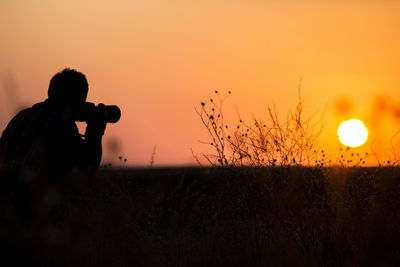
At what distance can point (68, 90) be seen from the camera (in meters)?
2.94

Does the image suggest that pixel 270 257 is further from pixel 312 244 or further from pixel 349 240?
pixel 349 240

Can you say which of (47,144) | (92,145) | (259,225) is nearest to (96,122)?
(92,145)

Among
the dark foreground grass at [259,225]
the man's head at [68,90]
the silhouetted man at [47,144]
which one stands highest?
the man's head at [68,90]

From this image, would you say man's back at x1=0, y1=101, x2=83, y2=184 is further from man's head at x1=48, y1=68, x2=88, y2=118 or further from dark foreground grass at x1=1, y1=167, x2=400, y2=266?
dark foreground grass at x1=1, y1=167, x2=400, y2=266

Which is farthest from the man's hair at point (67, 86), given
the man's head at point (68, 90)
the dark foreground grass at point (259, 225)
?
the dark foreground grass at point (259, 225)

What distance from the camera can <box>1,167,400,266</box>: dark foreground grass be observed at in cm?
386

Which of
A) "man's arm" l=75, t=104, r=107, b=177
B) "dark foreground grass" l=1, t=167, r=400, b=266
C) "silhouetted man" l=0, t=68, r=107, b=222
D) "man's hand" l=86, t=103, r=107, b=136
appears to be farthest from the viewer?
"dark foreground grass" l=1, t=167, r=400, b=266

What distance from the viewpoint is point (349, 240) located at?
3875 mm

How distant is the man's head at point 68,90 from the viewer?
293 cm

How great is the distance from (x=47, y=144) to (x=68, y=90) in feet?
1.49

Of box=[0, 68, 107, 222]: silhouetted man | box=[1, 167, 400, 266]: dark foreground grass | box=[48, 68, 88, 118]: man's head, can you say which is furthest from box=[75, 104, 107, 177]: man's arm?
box=[1, 167, 400, 266]: dark foreground grass

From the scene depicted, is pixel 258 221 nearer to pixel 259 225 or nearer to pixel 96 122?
pixel 259 225

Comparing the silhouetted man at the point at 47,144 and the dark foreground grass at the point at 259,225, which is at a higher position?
the silhouetted man at the point at 47,144

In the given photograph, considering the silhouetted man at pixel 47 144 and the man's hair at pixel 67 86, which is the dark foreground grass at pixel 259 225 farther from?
the man's hair at pixel 67 86
